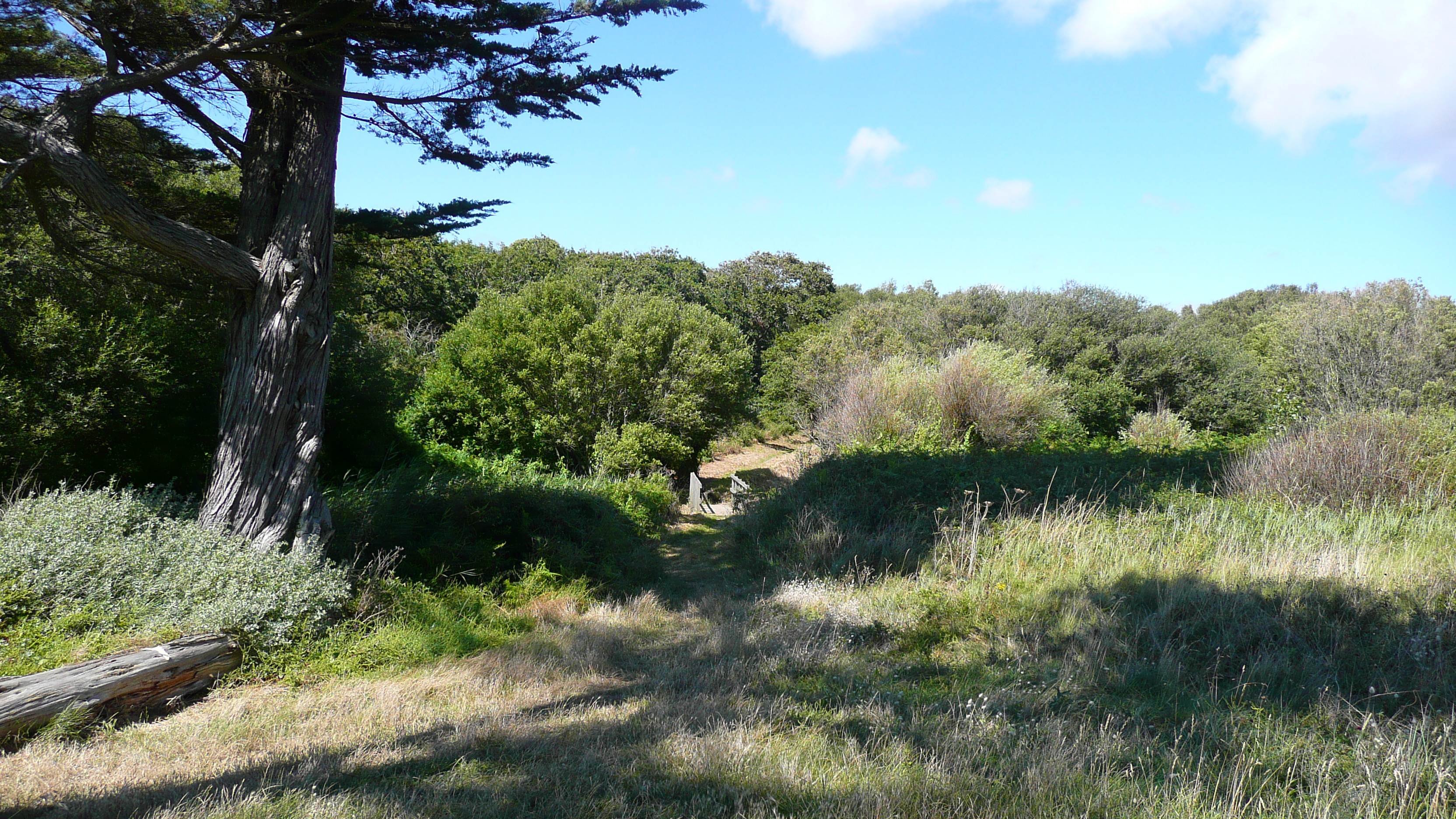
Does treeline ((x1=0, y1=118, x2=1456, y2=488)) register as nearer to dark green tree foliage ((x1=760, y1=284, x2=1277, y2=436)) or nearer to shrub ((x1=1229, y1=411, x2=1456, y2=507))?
dark green tree foliage ((x1=760, y1=284, x2=1277, y2=436))

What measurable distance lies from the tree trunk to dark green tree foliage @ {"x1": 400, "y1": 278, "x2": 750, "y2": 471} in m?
11.0

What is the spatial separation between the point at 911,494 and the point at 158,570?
8.38 m

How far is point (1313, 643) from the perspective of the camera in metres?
5.50

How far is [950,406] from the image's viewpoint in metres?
17.6

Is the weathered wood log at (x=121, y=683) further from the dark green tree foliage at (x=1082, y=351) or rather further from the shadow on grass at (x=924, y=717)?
the dark green tree foliage at (x=1082, y=351)

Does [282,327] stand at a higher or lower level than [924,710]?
higher

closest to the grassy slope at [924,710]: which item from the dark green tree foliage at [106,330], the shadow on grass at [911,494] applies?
the shadow on grass at [911,494]

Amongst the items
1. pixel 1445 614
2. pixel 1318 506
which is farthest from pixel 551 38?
pixel 1318 506

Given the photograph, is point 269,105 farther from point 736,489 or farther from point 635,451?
point 736,489

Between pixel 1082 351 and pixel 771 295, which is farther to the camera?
pixel 771 295

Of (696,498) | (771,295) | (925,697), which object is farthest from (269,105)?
(771,295)

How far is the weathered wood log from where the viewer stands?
4316mm

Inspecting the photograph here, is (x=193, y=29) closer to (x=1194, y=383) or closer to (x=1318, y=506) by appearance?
(x=1318, y=506)

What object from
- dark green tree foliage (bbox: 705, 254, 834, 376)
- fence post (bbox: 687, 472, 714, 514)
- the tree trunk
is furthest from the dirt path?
the tree trunk
